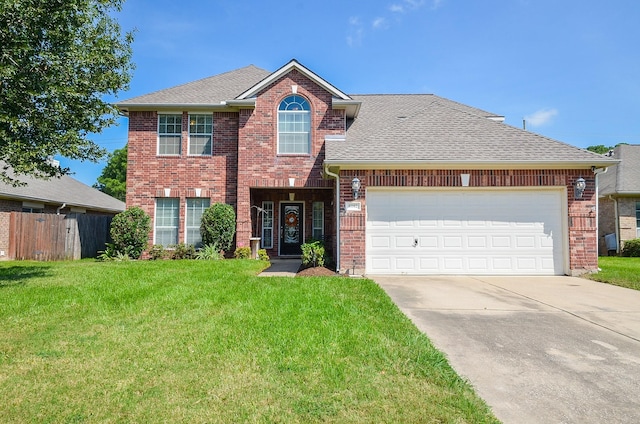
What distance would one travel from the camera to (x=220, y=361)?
335 cm

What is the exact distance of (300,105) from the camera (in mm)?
12172

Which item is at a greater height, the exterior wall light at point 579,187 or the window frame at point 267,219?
the exterior wall light at point 579,187

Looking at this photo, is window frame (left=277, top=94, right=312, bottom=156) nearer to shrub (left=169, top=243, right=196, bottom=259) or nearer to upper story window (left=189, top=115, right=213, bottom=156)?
upper story window (left=189, top=115, right=213, bottom=156)

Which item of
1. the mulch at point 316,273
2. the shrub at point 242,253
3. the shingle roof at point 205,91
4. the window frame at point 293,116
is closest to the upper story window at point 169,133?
the shingle roof at point 205,91

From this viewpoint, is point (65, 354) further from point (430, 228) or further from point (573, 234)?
point (573, 234)

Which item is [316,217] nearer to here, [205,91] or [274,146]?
[274,146]

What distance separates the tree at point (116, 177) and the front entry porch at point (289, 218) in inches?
1591

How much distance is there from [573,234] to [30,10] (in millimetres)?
13155

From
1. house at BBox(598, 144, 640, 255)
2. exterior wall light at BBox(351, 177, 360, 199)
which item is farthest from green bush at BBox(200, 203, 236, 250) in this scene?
house at BBox(598, 144, 640, 255)

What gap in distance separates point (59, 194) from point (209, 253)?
11484mm

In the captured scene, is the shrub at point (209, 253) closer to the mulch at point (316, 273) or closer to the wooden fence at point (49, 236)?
the mulch at point (316, 273)

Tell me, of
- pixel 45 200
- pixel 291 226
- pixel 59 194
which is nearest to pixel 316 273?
pixel 291 226

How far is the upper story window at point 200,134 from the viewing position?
506 inches

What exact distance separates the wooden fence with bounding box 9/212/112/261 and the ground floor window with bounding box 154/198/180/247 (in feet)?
10.3
